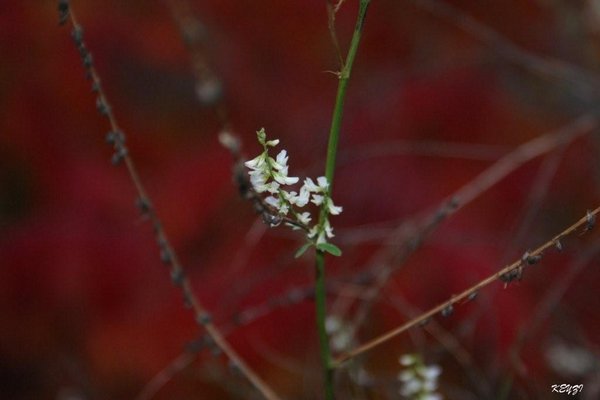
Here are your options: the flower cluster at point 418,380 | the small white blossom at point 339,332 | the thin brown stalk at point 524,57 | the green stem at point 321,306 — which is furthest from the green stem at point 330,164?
the thin brown stalk at point 524,57

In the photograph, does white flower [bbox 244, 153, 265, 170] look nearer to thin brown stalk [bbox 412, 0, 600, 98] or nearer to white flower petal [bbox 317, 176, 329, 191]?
white flower petal [bbox 317, 176, 329, 191]

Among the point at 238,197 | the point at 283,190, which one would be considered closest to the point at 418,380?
the point at 283,190

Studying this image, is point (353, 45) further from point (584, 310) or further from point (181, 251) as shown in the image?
point (584, 310)

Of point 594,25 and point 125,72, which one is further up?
point 594,25

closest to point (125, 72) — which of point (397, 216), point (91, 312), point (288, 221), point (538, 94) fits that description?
point (91, 312)

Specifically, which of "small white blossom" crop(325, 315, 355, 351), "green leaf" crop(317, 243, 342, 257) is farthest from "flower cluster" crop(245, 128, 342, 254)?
"small white blossom" crop(325, 315, 355, 351)
